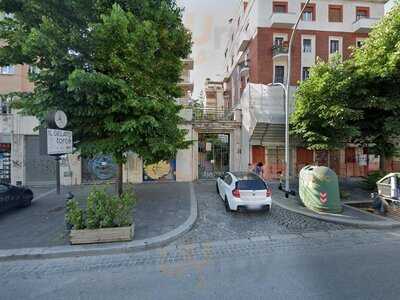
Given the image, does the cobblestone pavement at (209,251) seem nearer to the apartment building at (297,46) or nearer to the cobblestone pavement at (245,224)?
the cobblestone pavement at (245,224)

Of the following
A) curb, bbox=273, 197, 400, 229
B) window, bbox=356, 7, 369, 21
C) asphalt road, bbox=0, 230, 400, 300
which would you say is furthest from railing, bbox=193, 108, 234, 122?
window, bbox=356, 7, 369, 21

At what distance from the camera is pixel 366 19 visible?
59.7ft

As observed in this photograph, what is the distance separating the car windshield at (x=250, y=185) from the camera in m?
8.62

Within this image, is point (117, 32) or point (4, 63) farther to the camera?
point (4, 63)

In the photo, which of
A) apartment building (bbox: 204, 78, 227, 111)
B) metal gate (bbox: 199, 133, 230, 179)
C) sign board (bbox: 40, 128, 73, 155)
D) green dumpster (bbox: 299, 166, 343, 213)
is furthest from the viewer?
apartment building (bbox: 204, 78, 227, 111)

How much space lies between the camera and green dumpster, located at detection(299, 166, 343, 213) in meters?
8.75

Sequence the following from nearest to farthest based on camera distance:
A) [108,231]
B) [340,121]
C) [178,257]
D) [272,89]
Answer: [178,257] < [108,231] < [340,121] < [272,89]

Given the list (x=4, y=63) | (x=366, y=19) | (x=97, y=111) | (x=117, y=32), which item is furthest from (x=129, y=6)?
(x=366, y=19)

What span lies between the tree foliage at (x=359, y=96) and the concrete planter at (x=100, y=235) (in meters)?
9.45

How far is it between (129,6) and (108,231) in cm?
717

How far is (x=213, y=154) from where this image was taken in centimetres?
1784

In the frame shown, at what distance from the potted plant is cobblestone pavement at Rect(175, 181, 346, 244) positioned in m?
1.51

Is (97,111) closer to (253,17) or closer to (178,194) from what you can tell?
(178,194)

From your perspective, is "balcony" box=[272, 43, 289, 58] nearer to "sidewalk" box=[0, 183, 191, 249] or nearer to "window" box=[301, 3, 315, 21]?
"window" box=[301, 3, 315, 21]
